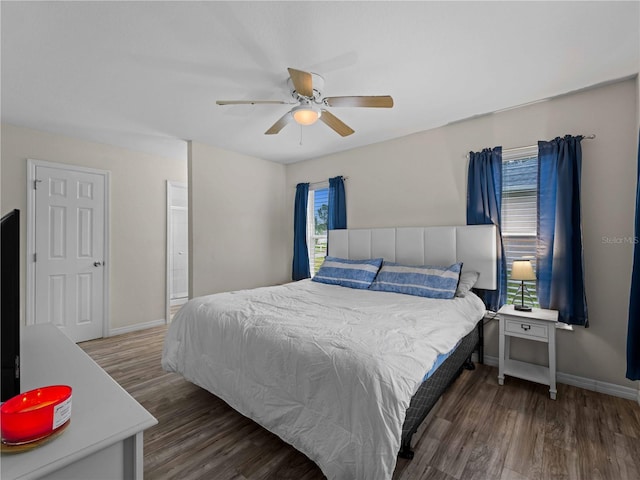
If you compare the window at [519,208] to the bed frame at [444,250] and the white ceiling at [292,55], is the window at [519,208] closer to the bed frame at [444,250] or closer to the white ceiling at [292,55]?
the bed frame at [444,250]

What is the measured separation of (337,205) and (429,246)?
151cm

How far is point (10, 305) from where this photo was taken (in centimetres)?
93

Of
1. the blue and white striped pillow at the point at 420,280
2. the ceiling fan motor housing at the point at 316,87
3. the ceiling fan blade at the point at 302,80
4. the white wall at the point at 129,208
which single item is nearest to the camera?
the ceiling fan blade at the point at 302,80

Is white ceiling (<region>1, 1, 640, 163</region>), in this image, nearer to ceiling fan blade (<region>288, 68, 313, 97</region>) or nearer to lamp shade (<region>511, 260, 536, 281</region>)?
ceiling fan blade (<region>288, 68, 313, 97</region>)

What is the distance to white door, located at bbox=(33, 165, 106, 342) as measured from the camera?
3.41m

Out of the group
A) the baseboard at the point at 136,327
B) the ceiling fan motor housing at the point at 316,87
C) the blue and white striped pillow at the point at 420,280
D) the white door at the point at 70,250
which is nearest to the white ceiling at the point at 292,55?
the ceiling fan motor housing at the point at 316,87

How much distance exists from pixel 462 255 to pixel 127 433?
3077 mm

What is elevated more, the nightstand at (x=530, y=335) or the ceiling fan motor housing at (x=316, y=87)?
the ceiling fan motor housing at (x=316, y=87)

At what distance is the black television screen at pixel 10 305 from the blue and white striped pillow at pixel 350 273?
2.68 metres

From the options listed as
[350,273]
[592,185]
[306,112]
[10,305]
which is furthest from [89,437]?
[592,185]

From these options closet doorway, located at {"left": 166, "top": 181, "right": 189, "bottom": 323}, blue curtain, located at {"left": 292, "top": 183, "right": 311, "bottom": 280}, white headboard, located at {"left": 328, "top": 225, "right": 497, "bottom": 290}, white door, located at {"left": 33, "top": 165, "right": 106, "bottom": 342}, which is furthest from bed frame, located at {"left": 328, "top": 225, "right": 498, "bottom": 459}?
closet doorway, located at {"left": 166, "top": 181, "right": 189, "bottom": 323}

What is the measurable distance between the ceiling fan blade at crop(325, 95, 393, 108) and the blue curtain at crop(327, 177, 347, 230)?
2.09 metres

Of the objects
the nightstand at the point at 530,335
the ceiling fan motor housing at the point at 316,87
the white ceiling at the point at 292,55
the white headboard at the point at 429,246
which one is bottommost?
the nightstand at the point at 530,335

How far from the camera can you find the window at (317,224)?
466 centimetres
